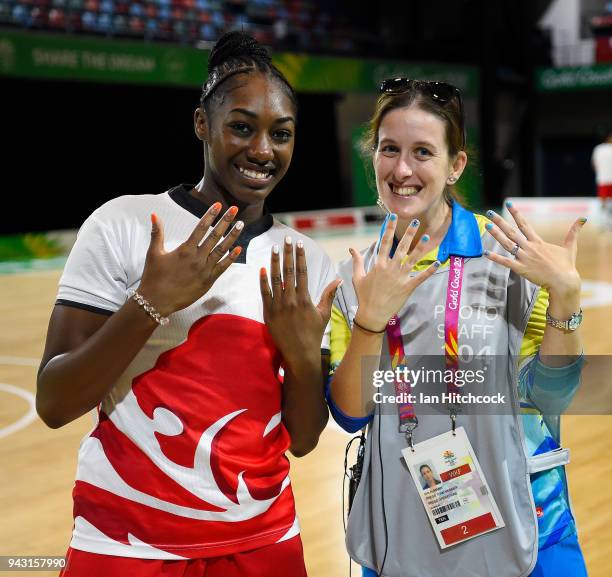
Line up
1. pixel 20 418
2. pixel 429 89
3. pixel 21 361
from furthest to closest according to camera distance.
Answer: pixel 21 361, pixel 20 418, pixel 429 89

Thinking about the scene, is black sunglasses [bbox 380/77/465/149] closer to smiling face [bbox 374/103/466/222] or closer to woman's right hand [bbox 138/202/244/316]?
smiling face [bbox 374/103/466/222]

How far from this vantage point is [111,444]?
5.40ft

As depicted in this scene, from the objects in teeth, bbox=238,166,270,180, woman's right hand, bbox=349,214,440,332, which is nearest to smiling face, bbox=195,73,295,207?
teeth, bbox=238,166,270,180

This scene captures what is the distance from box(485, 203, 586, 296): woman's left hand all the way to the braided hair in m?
0.54

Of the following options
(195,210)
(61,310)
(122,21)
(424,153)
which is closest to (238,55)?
(195,210)

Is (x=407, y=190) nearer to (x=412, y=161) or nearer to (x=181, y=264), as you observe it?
(x=412, y=161)

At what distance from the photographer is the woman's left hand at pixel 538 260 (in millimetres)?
1655

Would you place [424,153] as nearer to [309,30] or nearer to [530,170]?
[309,30]

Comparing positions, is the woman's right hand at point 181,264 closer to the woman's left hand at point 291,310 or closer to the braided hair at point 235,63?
the woman's left hand at point 291,310

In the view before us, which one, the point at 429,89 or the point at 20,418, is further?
the point at 20,418

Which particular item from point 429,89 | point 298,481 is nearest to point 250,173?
point 429,89

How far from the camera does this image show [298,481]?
157 inches

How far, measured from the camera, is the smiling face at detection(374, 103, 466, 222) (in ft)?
6.00

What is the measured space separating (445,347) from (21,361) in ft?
17.3
